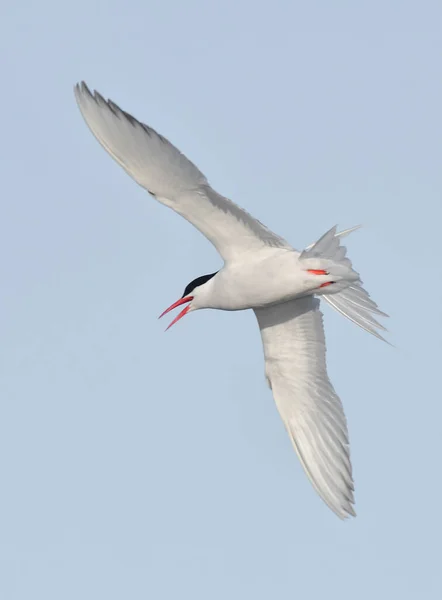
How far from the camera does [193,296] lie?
40.2ft

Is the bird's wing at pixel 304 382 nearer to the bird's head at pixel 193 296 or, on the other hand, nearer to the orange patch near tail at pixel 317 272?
the bird's head at pixel 193 296

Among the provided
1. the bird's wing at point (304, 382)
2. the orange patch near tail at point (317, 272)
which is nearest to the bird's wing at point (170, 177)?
the orange patch near tail at point (317, 272)

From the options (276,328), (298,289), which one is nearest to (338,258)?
(298,289)

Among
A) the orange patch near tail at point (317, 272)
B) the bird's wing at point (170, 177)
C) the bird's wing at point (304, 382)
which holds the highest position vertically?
the bird's wing at point (170, 177)

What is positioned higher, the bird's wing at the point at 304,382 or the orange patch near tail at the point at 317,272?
the orange patch near tail at the point at 317,272

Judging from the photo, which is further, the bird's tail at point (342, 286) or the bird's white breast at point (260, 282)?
the bird's white breast at point (260, 282)

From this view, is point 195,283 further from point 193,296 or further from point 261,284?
point 261,284

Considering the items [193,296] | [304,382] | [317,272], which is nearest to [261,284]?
[317,272]

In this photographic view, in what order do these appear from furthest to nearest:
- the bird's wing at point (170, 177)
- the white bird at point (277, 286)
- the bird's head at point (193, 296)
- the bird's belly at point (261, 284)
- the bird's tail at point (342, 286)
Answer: the bird's head at point (193, 296) → the bird's belly at point (261, 284) → the bird's tail at point (342, 286) → the white bird at point (277, 286) → the bird's wing at point (170, 177)

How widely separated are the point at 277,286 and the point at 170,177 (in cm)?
140

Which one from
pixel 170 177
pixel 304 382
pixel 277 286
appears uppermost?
pixel 170 177

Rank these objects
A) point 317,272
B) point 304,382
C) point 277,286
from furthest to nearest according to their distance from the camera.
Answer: point 304,382 < point 277,286 < point 317,272

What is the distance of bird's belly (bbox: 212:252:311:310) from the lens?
1131cm

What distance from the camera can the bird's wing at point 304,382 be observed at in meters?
12.2
